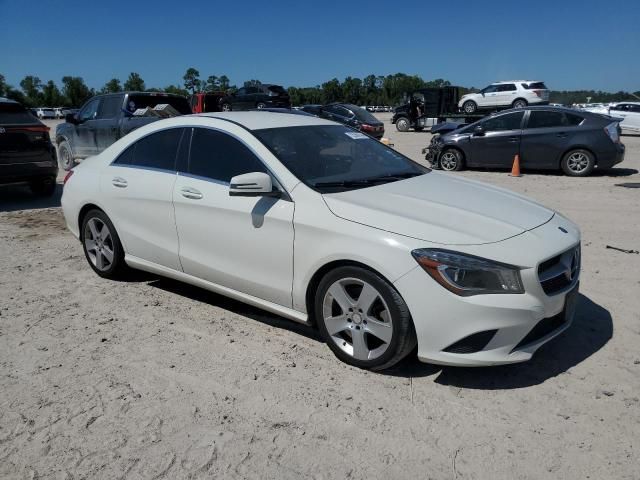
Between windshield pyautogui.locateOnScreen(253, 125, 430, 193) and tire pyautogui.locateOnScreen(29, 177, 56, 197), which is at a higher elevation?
windshield pyautogui.locateOnScreen(253, 125, 430, 193)

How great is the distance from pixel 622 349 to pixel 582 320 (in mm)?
491

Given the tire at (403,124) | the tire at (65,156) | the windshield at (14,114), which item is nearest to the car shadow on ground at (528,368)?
the windshield at (14,114)

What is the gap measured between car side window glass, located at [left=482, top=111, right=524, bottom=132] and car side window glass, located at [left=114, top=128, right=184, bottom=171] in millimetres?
9704

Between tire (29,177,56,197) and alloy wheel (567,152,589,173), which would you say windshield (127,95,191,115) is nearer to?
tire (29,177,56,197)

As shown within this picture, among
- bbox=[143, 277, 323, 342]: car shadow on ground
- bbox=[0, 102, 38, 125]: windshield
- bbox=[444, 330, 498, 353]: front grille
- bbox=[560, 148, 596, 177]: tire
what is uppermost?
bbox=[0, 102, 38, 125]: windshield

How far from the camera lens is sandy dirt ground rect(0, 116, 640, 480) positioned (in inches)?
101

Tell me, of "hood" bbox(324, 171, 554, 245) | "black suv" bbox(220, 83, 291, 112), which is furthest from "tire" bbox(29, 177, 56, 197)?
"black suv" bbox(220, 83, 291, 112)

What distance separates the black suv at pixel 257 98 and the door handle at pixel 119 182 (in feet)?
74.7

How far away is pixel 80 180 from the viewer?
5.21 metres

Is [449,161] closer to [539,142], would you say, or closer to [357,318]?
[539,142]

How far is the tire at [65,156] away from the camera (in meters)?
12.6

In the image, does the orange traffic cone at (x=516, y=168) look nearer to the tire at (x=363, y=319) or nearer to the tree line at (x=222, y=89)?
the tire at (x=363, y=319)

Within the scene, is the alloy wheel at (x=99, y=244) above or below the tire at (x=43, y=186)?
above

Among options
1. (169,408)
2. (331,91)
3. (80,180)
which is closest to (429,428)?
(169,408)
